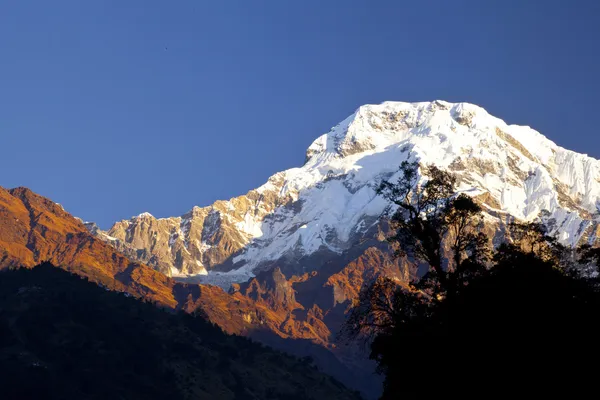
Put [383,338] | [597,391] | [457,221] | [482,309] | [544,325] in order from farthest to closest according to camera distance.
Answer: [457,221], [383,338], [482,309], [544,325], [597,391]

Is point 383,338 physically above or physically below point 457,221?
below

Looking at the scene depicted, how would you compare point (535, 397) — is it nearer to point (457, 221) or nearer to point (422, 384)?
point (422, 384)

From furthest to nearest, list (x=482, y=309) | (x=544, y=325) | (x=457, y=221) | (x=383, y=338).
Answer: (x=457, y=221) < (x=383, y=338) < (x=482, y=309) < (x=544, y=325)

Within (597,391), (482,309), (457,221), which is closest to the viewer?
(597,391)

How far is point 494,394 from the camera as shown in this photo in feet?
178

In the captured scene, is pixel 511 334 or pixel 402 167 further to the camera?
pixel 402 167

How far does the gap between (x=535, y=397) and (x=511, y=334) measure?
499 cm

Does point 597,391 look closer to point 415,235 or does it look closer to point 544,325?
point 544,325

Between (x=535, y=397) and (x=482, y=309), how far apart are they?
28.2 feet

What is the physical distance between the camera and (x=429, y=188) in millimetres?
75500

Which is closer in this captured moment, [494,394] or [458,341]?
[494,394]

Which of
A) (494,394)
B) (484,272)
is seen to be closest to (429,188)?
(484,272)

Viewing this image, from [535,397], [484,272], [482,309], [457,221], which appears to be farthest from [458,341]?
[457,221]

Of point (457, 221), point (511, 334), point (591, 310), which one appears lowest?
point (511, 334)
